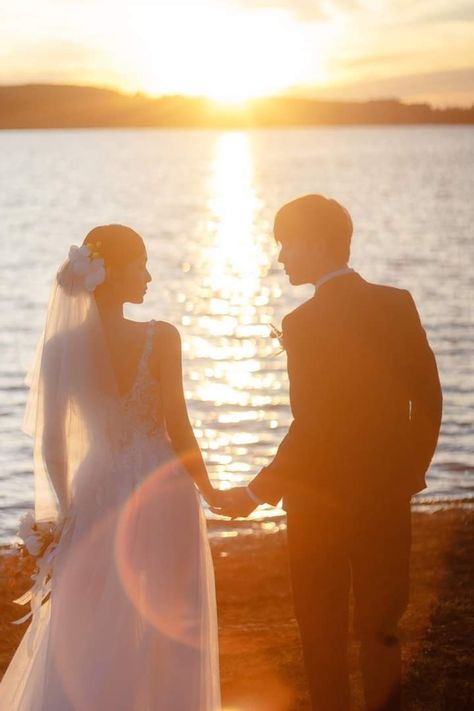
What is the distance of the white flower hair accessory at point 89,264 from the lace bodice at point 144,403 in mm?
321

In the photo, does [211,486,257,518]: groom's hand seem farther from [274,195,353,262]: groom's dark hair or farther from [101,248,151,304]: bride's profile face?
[274,195,353,262]: groom's dark hair

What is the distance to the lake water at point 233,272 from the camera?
1853 cm

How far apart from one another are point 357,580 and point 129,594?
1.05 meters

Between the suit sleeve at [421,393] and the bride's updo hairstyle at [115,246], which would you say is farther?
the bride's updo hairstyle at [115,246]

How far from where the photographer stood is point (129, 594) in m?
5.91

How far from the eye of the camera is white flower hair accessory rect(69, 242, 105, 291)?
5.89m

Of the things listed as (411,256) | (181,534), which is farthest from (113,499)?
(411,256)

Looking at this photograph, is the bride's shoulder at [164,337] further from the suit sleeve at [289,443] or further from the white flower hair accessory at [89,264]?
the suit sleeve at [289,443]

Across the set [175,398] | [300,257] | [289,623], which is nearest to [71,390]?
[175,398]

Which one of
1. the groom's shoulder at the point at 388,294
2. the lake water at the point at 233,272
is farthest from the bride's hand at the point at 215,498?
the lake water at the point at 233,272

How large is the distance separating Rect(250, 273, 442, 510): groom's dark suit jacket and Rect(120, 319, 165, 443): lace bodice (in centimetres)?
68

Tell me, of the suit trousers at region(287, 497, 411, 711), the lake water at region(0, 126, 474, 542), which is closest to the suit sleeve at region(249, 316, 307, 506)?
the suit trousers at region(287, 497, 411, 711)

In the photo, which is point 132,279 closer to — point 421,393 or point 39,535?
point 39,535

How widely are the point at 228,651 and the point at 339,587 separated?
2.42 m
